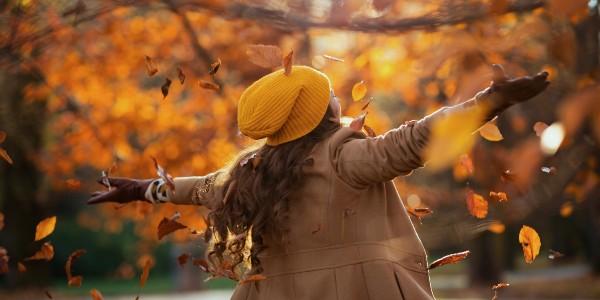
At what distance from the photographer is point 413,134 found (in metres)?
2.65

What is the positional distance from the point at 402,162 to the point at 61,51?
8186mm

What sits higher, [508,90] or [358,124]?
[508,90]

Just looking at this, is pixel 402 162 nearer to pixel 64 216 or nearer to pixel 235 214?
pixel 235 214

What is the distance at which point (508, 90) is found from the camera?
2.39 meters

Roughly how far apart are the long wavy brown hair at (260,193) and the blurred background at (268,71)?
0.55m

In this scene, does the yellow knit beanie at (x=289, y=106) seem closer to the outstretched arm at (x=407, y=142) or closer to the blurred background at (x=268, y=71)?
the outstretched arm at (x=407, y=142)

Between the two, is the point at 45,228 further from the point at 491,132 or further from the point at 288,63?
the point at 491,132

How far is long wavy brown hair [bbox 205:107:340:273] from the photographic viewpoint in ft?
9.96

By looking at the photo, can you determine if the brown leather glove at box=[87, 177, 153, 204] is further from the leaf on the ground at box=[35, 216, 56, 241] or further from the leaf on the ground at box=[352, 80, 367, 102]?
the leaf on the ground at box=[352, 80, 367, 102]

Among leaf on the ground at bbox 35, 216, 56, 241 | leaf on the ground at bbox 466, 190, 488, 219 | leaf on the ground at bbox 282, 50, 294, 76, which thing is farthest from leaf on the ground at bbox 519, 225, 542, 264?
leaf on the ground at bbox 35, 216, 56, 241

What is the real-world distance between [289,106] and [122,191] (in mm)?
948

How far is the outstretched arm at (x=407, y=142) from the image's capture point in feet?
7.82

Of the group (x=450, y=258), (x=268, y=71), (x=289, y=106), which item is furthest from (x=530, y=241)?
(x=268, y=71)

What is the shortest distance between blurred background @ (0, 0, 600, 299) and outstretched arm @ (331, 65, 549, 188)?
0.09m
